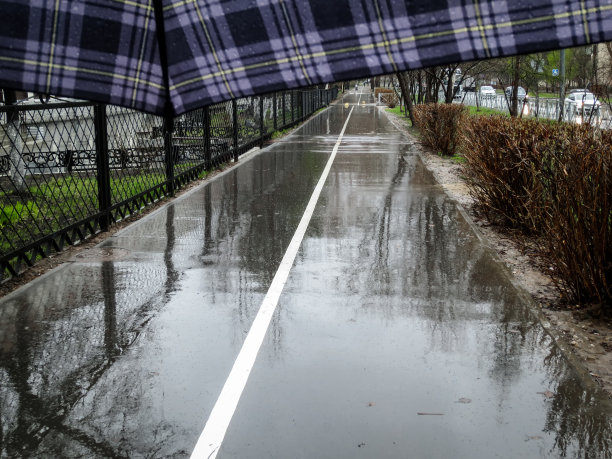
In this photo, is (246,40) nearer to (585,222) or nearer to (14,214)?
(585,222)

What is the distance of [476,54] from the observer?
119 centimetres

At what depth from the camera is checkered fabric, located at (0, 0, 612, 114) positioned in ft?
3.82

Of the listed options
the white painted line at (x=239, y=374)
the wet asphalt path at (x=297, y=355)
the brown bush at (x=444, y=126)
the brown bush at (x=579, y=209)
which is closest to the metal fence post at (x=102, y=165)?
the wet asphalt path at (x=297, y=355)

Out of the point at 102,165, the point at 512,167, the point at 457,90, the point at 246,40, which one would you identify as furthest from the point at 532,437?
the point at 457,90

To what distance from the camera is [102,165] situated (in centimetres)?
1002

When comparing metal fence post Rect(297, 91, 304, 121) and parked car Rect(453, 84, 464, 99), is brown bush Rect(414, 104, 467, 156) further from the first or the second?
metal fence post Rect(297, 91, 304, 121)

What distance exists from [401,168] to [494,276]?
10.1 meters

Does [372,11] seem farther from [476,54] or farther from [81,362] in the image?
[81,362]

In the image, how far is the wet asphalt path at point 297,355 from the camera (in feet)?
14.1

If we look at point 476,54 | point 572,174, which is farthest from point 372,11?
point 572,174

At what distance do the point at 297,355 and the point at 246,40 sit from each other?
4454 mm

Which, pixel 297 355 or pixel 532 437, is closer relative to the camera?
pixel 532 437

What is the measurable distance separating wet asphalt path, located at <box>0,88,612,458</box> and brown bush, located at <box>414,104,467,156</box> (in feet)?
36.2

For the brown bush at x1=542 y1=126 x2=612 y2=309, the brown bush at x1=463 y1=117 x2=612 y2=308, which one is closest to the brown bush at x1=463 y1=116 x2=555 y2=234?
the brown bush at x1=463 y1=117 x2=612 y2=308
